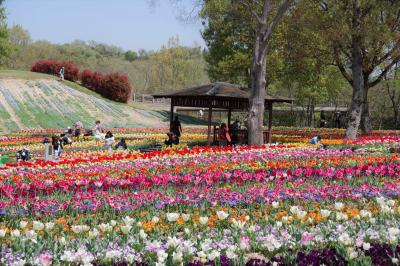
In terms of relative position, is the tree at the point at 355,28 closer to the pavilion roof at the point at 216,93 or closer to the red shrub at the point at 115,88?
the pavilion roof at the point at 216,93

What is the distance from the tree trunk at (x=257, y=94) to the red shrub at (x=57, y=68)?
117 feet

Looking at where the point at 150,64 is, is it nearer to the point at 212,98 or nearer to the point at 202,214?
the point at 212,98

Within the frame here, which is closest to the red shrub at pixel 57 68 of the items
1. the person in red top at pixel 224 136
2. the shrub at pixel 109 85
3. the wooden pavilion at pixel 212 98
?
the shrub at pixel 109 85

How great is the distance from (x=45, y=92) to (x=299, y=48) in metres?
24.3

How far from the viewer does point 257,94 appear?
20.5 meters

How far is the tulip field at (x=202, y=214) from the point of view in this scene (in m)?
4.89

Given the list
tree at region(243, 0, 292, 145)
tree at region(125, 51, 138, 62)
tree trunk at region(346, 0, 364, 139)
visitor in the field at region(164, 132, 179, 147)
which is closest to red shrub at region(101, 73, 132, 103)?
visitor in the field at region(164, 132, 179, 147)

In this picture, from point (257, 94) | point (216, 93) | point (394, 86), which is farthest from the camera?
point (394, 86)

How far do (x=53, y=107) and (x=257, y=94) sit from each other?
2493 centimetres

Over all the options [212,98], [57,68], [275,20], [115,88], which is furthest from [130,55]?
[275,20]

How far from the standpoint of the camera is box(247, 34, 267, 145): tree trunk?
67.2ft

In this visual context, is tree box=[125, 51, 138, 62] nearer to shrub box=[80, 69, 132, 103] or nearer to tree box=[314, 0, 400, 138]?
shrub box=[80, 69, 132, 103]

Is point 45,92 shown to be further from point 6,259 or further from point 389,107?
point 6,259

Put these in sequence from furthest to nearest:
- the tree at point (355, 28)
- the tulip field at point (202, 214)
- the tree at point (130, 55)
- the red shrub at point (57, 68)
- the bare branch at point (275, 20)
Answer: the tree at point (130, 55)
the red shrub at point (57, 68)
the tree at point (355, 28)
the bare branch at point (275, 20)
the tulip field at point (202, 214)
